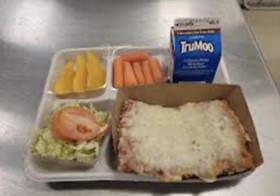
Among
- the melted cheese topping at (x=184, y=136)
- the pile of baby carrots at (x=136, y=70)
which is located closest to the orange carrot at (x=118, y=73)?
→ the pile of baby carrots at (x=136, y=70)

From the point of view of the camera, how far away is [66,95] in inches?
34.4

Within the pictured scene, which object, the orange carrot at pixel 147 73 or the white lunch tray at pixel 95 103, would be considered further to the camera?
the orange carrot at pixel 147 73

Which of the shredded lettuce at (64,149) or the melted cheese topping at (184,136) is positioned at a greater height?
the melted cheese topping at (184,136)

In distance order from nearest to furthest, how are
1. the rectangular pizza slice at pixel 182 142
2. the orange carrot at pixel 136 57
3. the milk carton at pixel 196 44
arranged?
the rectangular pizza slice at pixel 182 142 < the milk carton at pixel 196 44 < the orange carrot at pixel 136 57

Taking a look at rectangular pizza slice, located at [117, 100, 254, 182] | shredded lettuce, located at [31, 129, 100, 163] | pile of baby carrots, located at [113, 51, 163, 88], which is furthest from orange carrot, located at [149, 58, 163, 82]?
shredded lettuce, located at [31, 129, 100, 163]

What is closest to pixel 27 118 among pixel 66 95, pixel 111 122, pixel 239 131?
pixel 66 95

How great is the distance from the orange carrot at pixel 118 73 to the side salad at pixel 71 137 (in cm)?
13

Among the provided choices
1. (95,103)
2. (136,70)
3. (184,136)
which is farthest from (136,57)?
(184,136)

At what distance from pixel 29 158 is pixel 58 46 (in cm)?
40

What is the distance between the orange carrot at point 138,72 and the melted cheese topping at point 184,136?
0.11 meters

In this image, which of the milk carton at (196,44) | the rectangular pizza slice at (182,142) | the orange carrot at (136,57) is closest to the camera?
the rectangular pizza slice at (182,142)

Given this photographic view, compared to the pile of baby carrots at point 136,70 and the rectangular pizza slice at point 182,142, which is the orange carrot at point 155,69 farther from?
the rectangular pizza slice at point 182,142

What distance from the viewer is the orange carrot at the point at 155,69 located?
903 millimetres

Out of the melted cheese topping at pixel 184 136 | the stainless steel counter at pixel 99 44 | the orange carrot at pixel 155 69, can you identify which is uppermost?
the melted cheese topping at pixel 184 136
